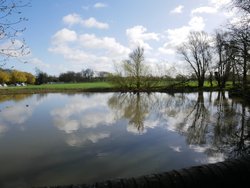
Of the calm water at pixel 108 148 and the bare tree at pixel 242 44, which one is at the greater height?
the bare tree at pixel 242 44

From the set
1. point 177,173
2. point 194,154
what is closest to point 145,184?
point 177,173

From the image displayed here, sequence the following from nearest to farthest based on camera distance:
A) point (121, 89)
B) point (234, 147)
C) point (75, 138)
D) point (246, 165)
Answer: point (246, 165), point (234, 147), point (75, 138), point (121, 89)

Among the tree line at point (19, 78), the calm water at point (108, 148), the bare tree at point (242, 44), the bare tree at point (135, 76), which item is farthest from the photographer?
the tree line at point (19, 78)

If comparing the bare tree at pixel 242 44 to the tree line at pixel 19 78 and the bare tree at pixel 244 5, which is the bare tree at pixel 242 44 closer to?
the bare tree at pixel 244 5

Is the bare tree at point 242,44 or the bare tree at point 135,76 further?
the bare tree at point 135,76

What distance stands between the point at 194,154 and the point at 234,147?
1226 millimetres

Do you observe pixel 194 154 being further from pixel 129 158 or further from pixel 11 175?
pixel 11 175

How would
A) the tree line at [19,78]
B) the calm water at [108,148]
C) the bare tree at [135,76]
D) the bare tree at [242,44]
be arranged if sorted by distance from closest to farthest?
1. the calm water at [108,148]
2. the bare tree at [242,44]
3. the bare tree at [135,76]
4. the tree line at [19,78]

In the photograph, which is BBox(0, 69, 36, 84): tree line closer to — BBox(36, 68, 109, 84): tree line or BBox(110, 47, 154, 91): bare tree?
BBox(36, 68, 109, 84): tree line

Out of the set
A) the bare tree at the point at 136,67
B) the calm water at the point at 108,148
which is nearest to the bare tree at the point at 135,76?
the bare tree at the point at 136,67

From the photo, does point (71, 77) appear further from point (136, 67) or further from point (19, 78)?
point (136, 67)

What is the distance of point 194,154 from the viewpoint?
25.7 feet

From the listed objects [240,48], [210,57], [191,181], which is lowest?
[191,181]

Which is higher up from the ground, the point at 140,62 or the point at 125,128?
the point at 140,62
